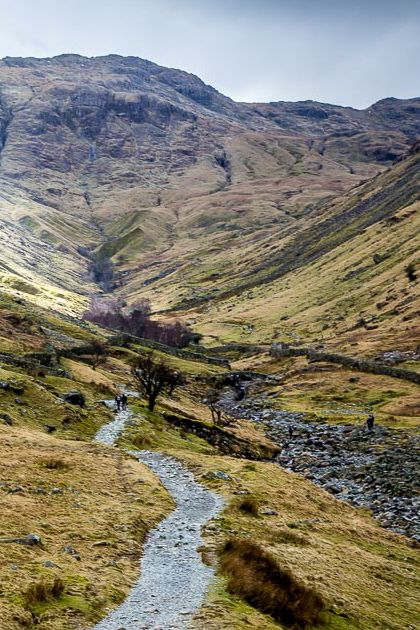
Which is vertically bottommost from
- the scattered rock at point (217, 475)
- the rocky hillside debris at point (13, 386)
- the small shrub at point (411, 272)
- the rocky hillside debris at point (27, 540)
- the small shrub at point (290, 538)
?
the rocky hillside debris at point (27, 540)

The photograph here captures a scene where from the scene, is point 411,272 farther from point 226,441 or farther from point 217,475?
point 217,475

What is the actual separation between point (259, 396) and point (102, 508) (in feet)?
260

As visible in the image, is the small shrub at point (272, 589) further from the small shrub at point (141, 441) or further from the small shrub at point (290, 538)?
→ the small shrub at point (141, 441)

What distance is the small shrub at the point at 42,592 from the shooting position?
1680 cm

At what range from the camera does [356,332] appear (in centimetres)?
15100

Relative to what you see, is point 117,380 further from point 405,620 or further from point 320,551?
point 405,620

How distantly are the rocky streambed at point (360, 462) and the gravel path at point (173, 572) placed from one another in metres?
14.8

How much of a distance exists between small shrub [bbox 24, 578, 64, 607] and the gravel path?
1805mm

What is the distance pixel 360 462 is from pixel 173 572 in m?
38.8

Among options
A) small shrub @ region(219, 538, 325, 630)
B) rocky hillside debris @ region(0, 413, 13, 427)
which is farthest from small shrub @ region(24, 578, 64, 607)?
rocky hillside debris @ region(0, 413, 13, 427)

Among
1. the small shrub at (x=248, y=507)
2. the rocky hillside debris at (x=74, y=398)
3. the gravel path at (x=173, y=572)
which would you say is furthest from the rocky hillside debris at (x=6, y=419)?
the small shrub at (x=248, y=507)

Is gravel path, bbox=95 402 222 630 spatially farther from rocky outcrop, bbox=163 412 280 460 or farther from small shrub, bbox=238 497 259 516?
rocky outcrop, bbox=163 412 280 460

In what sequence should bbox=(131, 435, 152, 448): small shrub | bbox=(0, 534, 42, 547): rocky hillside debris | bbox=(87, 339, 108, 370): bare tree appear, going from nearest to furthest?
bbox=(0, 534, 42, 547): rocky hillside debris → bbox=(131, 435, 152, 448): small shrub → bbox=(87, 339, 108, 370): bare tree

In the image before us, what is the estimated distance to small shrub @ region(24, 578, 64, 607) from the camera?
1680cm
